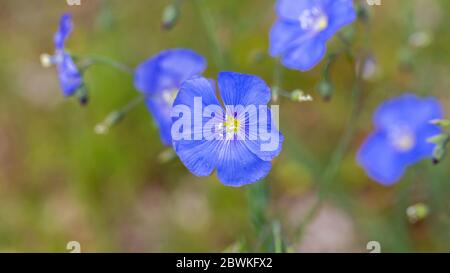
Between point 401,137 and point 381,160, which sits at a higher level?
point 401,137

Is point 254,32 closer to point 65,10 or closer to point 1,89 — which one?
point 65,10

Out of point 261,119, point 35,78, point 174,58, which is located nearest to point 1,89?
point 35,78

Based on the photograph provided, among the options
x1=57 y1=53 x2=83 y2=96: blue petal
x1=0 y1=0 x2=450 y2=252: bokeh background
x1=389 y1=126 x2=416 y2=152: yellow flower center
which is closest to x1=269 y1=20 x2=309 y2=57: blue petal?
Result: x1=57 y1=53 x2=83 y2=96: blue petal

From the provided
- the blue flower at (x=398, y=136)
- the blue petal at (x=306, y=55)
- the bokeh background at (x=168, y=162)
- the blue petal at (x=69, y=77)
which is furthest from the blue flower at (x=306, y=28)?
the blue flower at (x=398, y=136)

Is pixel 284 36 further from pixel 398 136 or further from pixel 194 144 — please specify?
pixel 398 136

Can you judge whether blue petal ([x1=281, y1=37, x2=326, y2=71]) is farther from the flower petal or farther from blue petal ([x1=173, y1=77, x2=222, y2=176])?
the flower petal

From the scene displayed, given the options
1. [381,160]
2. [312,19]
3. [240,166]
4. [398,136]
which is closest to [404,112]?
[398,136]
